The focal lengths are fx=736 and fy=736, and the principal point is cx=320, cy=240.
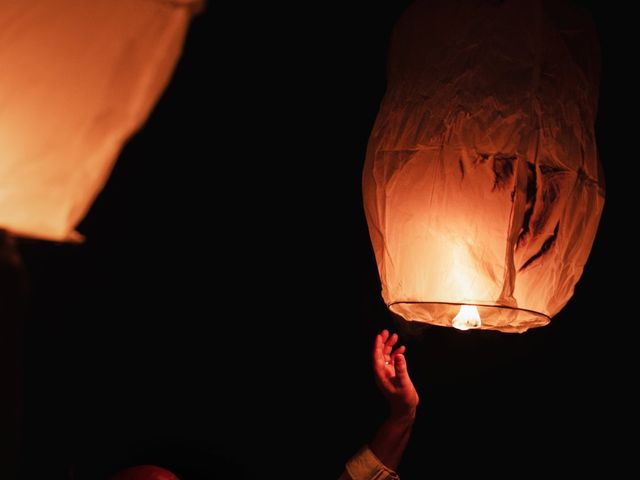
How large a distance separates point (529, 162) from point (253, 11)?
1.16 meters

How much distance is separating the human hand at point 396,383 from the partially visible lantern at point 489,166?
0.43 metres

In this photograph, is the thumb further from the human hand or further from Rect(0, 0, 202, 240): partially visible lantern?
Rect(0, 0, 202, 240): partially visible lantern

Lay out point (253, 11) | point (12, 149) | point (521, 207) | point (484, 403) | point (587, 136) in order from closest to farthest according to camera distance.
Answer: point (12, 149), point (521, 207), point (587, 136), point (253, 11), point (484, 403)

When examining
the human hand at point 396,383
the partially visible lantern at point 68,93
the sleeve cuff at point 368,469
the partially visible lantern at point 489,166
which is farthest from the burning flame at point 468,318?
the partially visible lantern at point 68,93

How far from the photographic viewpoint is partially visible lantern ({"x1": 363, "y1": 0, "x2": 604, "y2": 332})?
1.41 metres

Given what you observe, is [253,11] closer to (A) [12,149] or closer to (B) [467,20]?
(B) [467,20]

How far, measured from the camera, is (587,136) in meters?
1.54

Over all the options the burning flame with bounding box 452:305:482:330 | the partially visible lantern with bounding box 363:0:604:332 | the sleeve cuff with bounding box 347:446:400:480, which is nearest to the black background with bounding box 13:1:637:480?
the sleeve cuff with bounding box 347:446:400:480

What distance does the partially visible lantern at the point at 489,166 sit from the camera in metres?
1.41

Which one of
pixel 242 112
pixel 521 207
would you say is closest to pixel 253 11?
pixel 242 112

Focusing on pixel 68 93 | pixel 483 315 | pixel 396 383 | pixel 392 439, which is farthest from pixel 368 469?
pixel 68 93

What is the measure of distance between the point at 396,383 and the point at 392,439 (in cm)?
15

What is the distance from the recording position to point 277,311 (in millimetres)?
2363

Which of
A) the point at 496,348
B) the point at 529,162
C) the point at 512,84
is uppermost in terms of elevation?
the point at 512,84
